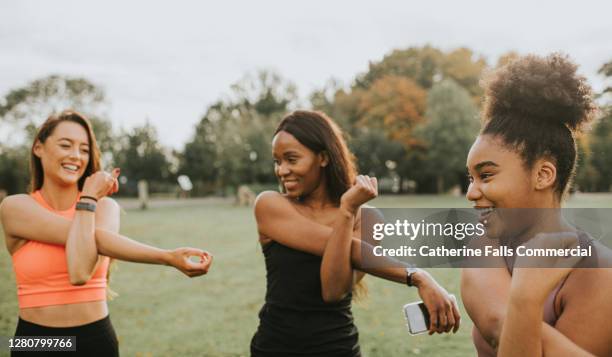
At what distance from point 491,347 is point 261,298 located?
767 centimetres

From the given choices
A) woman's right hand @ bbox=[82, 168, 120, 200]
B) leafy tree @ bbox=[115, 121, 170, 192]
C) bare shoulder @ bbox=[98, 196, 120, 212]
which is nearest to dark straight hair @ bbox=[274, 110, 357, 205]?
woman's right hand @ bbox=[82, 168, 120, 200]

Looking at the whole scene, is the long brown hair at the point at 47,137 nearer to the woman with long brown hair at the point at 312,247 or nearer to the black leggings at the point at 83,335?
the black leggings at the point at 83,335

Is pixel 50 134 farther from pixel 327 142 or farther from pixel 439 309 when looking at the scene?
pixel 439 309

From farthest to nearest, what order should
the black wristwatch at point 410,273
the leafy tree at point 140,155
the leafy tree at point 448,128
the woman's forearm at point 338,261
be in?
the leafy tree at point 140,155 < the leafy tree at point 448,128 < the black wristwatch at point 410,273 < the woman's forearm at point 338,261

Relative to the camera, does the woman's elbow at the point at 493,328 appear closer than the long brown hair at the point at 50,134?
Yes

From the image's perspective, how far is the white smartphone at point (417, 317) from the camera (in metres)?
2.23

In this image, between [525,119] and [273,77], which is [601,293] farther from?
[273,77]

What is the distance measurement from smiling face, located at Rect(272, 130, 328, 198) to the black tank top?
1.10ft

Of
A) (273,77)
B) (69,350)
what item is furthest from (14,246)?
(273,77)

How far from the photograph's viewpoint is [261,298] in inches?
364

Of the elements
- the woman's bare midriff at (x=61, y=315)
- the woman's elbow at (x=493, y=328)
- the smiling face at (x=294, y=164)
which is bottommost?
the woman's bare midriff at (x=61, y=315)

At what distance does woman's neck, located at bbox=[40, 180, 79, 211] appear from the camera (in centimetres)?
308

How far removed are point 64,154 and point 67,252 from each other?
63 centimetres

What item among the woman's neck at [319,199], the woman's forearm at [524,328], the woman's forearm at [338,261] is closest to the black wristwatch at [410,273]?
the woman's forearm at [338,261]
